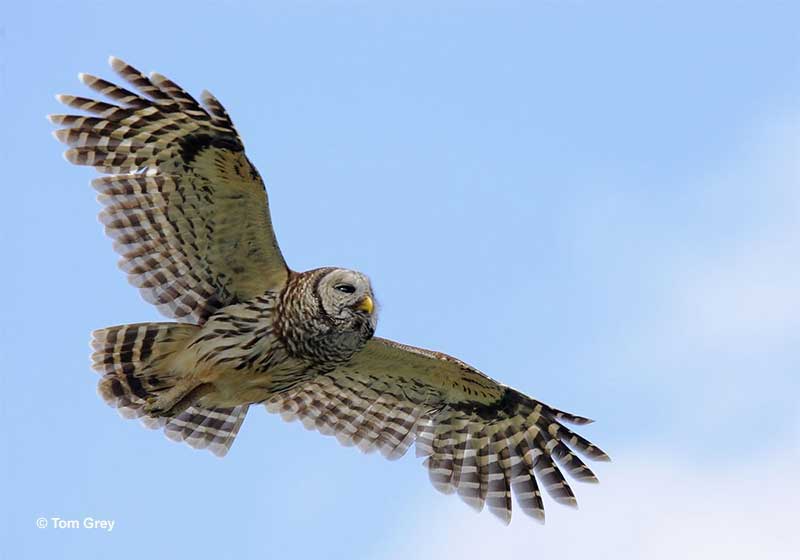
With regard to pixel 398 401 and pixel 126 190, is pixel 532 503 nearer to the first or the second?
pixel 398 401

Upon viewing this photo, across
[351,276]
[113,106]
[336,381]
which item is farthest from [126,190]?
[336,381]

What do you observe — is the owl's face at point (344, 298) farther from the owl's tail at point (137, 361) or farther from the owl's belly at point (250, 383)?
the owl's tail at point (137, 361)

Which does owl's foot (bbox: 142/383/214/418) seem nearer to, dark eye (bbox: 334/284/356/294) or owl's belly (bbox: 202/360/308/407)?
owl's belly (bbox: 202/360/308/407)

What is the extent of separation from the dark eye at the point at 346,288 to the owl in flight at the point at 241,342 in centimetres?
1

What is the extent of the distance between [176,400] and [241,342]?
977 mm

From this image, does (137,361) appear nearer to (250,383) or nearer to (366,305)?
(250,383)

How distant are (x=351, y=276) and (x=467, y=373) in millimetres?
2216

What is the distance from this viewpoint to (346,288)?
1565 centimetres

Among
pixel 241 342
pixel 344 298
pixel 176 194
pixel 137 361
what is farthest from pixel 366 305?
pixel 137 361

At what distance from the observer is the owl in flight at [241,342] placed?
49.9 ft

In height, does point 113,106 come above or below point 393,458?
above

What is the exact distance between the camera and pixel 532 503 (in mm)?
17359

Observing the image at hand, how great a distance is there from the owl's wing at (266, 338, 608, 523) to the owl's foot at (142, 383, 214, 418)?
5.12 feet

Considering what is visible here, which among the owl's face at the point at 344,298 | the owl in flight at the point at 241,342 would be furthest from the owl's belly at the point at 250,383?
the owl's face at the point at 344,298
